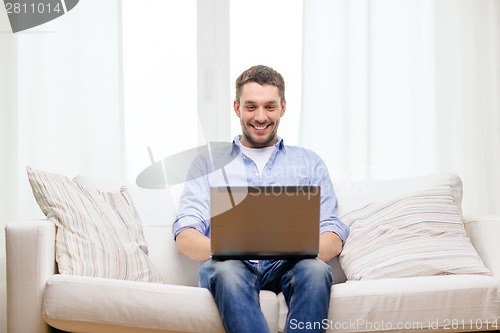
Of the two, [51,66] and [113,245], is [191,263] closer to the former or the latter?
[113,245]

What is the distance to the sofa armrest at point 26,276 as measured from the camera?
1924mm

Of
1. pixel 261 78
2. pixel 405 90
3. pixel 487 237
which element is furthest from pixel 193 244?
pixel 405 90

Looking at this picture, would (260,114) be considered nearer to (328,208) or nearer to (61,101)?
(328,208)

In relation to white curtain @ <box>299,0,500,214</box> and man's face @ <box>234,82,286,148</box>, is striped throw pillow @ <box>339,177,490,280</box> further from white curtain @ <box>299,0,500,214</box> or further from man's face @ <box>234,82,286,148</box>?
white curtain @ <box>299,0,500,214</box>

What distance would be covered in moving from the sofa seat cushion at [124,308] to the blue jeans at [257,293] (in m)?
0.07

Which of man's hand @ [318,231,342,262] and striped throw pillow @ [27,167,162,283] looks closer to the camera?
striped throw pillow @ [27,167,162,283]

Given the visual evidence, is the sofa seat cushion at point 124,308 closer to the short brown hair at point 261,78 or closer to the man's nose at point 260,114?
the man's nose at point 260,114

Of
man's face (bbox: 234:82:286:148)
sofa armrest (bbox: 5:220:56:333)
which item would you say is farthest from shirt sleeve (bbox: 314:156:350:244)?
sofa armrest (bbox: 5:220:56:333)

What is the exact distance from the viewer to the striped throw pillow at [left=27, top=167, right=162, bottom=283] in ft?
6.71

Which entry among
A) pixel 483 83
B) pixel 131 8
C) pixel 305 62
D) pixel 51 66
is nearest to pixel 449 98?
pixel 483 83

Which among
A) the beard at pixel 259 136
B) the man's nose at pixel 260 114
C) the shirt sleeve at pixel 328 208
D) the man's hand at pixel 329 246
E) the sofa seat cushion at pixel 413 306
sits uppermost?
the man's nose at pixel 260 114

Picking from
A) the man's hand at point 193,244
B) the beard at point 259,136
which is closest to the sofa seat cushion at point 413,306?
the man's hand at point 193,244

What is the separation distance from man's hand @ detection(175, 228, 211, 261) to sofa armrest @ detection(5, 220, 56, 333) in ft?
1.52

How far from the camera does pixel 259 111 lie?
7.99ft
